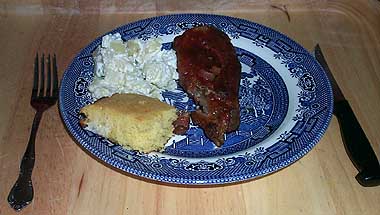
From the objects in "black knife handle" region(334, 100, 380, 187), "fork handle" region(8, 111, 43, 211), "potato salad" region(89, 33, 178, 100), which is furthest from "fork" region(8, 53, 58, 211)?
"black knife handle" region(334, 100, 380, 187)

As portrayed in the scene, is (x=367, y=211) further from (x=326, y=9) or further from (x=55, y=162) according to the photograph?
(x=326, y=9)

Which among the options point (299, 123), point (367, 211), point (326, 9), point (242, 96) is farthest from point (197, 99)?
point (326, 9)

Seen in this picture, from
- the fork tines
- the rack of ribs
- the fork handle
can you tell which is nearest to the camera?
the fork handle

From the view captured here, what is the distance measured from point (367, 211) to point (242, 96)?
1.46 ft

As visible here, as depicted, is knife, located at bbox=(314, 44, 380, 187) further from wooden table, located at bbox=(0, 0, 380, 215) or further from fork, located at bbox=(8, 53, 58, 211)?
fork, located at bbox=(8, 53, 58, 211)

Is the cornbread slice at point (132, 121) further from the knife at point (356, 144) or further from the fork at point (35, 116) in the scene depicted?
the knife at point (356, 144)

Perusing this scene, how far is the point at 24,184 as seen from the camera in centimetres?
115

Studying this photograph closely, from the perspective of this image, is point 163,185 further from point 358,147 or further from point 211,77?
point 358,147

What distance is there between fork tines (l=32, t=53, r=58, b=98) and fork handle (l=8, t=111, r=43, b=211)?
165 mm

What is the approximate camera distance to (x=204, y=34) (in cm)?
144

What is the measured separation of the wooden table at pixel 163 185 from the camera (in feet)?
3.72

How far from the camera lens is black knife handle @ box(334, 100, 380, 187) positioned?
1166 mm

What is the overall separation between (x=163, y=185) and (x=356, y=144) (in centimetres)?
47

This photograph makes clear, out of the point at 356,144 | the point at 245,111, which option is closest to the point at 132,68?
the point at 245,111
